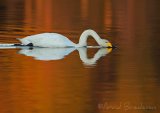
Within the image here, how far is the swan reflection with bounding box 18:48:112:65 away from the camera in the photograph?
758 inches

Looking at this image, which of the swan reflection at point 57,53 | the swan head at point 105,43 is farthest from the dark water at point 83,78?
the swan head at point 105,43

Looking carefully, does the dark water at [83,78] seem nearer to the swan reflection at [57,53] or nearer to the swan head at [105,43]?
the swan reflection at [57,53]

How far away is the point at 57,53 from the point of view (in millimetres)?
20406

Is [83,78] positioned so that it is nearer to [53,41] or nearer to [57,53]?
[57,53]

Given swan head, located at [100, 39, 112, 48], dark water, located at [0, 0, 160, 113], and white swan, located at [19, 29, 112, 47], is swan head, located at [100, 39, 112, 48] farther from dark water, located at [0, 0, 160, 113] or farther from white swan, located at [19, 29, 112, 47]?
→ dark water, located at [0, 0, 160, 113]

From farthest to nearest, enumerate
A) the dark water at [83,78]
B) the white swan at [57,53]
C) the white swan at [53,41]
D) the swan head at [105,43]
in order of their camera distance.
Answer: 1. the swan head at [105,43]
2. the white swan at [53,41]
3. the white swan at [57,53]
4. the dark water at [83,78]

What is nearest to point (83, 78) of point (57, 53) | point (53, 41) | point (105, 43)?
point (57, 53)

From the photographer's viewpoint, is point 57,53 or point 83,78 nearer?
point 83,78

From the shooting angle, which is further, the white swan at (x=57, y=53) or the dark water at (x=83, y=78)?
the white swan at (x=57, y=53)

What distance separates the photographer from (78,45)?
71.9 ft

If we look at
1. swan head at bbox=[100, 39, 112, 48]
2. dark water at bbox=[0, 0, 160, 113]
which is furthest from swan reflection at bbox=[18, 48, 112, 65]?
swan head at bbox=[100, 39, 112, 48]

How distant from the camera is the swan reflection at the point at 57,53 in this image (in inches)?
758

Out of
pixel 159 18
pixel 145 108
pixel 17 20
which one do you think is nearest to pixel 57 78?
pixel 145 108

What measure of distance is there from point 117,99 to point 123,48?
7.83 metres
